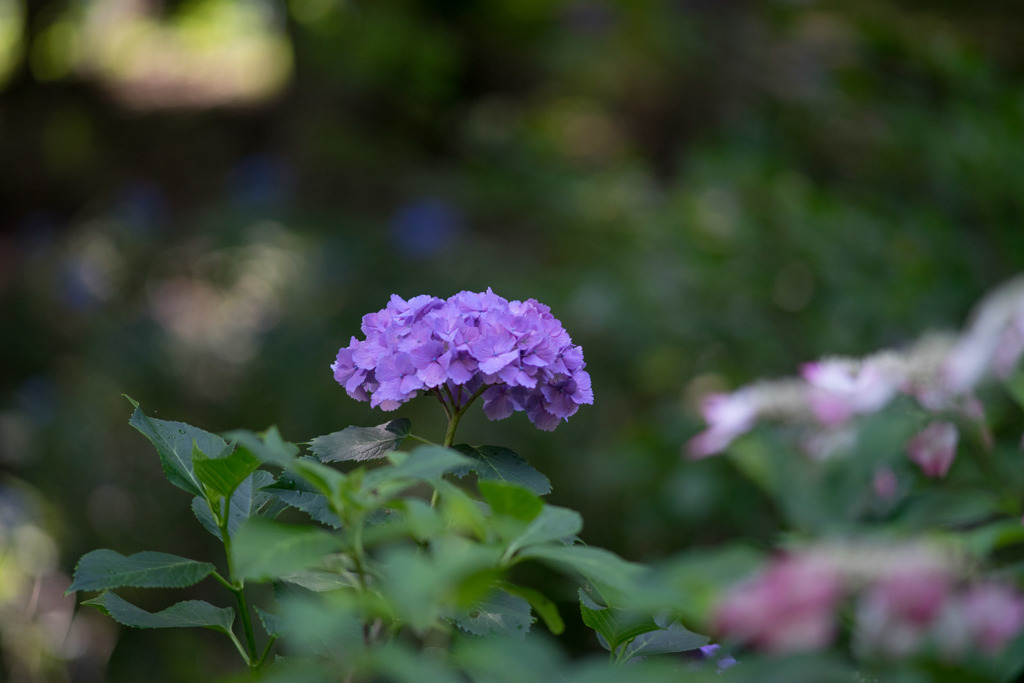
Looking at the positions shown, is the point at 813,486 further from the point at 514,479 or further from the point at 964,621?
the point at 514,479

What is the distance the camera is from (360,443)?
0.63 metres

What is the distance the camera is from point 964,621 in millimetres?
348

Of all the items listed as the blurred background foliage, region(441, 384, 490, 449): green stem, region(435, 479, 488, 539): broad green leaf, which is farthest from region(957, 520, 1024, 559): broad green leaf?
the blurred background foliage

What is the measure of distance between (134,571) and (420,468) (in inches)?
8.9

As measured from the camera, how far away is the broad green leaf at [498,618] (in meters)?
0.56

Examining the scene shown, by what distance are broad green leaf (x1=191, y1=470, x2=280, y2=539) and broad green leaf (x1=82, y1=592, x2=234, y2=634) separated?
5 centimetres

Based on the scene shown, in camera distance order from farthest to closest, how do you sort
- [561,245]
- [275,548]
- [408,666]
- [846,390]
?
[561,245]
[846,390]
[275,548]
[408,666]

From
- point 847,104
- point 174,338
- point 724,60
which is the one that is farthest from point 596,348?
point 724,60

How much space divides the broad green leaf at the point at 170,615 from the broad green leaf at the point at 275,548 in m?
0.17

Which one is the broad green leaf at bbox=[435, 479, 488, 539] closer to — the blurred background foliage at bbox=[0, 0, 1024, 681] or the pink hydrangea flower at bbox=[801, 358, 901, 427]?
the pink hydrangea flower at bbox=[801, 358, 901, 427]

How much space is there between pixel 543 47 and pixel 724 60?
1.45m

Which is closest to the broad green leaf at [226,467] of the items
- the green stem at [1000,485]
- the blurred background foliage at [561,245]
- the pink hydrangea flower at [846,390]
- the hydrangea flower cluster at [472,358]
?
the hydrangea flower cluster at [472,358]

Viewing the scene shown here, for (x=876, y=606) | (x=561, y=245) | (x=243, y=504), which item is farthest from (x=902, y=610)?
(x=561, y=245)

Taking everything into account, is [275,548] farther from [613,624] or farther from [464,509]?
[613,624]
